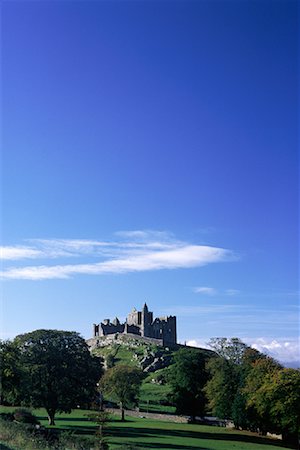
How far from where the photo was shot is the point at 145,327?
163 metres

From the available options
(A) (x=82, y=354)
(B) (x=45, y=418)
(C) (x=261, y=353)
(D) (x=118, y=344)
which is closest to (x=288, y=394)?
(C) (x=261, y=353)

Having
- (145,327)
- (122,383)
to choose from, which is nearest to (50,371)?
(122,383)

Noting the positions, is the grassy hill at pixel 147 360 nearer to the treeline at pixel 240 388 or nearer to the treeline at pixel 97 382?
the treeline at pixel 240 388

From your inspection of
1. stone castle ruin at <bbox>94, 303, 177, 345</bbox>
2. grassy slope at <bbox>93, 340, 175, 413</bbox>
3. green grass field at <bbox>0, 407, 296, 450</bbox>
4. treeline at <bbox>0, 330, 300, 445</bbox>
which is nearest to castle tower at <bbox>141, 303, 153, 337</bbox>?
stone castle ruin at <bbox>94, 303, 177, 345</bbox>

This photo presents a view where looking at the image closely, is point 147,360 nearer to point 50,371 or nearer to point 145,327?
point 145,327

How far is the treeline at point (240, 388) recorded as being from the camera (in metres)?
49.3

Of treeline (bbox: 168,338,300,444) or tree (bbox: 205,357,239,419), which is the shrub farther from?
tree (bbox: 205,357,239,419)

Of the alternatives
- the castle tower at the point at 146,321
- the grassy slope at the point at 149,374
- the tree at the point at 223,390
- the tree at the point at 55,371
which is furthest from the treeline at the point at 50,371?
the castle tower at the point at 146,321

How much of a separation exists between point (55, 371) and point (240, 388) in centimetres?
2236

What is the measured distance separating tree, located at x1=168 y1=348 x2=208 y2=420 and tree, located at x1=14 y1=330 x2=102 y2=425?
18756 mm

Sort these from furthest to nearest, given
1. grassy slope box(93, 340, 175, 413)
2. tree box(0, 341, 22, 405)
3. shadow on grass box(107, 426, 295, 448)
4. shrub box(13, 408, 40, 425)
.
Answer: grassy slope box(93, 340, 175, 413) → shadow on grass box(107, 426, 295, 448) → shrub box(13, 408, 40, 425) → tree box(0, 341, 22, 405)

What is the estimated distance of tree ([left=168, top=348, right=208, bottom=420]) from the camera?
6806 cm

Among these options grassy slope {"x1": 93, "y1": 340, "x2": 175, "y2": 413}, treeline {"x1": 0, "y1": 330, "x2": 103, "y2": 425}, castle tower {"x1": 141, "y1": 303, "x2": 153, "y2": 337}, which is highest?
castle tower {"x1": 141, "y1": 303, "x2": 153, "y2": 337}

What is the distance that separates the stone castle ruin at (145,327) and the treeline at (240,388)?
88.7 metres
